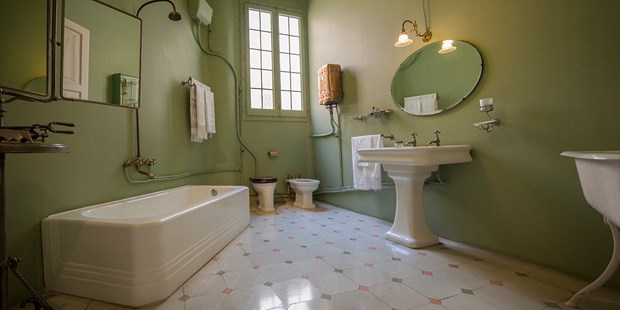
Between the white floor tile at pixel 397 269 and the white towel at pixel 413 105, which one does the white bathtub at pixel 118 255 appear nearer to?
the white floor tile at pixel 397 269

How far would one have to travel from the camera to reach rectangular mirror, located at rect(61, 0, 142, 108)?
1.82m

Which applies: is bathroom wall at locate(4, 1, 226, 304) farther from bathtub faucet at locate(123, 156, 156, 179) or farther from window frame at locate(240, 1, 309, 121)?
window frame at locate(240, 1, 309, 121)

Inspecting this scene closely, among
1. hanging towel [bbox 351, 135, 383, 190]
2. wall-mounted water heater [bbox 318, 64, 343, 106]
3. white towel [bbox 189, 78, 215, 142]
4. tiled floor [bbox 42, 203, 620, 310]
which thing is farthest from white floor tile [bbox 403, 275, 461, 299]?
white towel [bbox 189, 78, 215, 142]

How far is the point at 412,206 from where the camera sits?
7.20ft

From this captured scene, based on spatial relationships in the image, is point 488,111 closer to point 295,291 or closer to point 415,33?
point 415,33

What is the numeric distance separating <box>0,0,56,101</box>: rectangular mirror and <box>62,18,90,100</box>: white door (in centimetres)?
23

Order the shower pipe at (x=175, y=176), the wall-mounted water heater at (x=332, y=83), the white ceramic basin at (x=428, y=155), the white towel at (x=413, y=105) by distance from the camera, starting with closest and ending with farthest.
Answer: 1. the white ceramic basin at (x=428, y=155)
2. the shower pipe at (x=175, y=176)
3. the white towel at (x=413, y=105)
4. the wall-mounted water heater at (x=332, y=83)

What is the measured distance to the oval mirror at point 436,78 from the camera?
208 centimetres

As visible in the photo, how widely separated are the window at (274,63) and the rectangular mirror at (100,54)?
1962 mm

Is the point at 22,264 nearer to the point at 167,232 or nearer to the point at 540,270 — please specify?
the point at 167,232

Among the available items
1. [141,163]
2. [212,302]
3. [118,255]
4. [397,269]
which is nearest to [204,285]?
[212,302]

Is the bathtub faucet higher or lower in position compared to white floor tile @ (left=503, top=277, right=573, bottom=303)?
higher

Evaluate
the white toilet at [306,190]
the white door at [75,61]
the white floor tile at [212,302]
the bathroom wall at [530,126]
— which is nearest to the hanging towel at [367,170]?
the bathroom wall at [530,126]

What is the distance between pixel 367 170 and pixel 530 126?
1.49 metres
